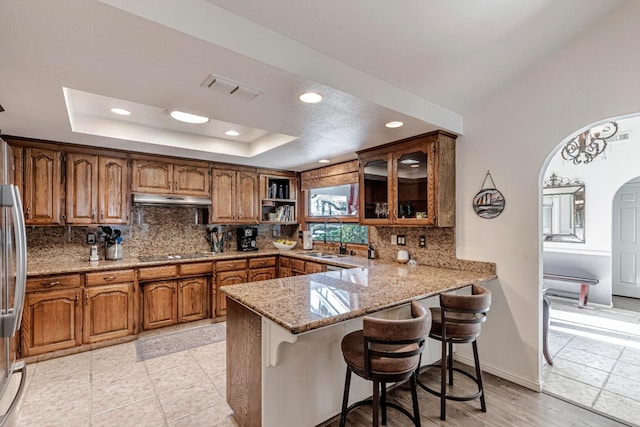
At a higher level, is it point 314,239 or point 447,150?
point 447,150

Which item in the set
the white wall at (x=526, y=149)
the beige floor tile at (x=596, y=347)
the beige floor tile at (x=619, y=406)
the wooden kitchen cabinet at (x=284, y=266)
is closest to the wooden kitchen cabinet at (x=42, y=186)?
the wooden kitchen cabinet at (x=284, y=266)

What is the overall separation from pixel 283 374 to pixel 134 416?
4.11 feet

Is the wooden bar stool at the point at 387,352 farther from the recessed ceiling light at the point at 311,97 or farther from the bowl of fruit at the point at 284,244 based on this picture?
the bowl of fruit at the point at 284,244

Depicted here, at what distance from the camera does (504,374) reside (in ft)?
8.64

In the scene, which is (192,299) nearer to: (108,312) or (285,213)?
(108,312)

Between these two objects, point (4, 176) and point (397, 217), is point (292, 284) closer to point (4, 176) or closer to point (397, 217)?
point (397, 217)

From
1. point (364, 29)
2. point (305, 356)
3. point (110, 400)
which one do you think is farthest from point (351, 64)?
point (110, 400)

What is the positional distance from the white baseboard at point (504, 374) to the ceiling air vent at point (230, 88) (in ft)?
9.91

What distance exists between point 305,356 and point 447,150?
2.29 m

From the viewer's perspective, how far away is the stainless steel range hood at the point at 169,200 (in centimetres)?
370

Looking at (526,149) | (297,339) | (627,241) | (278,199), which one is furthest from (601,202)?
(297,339)

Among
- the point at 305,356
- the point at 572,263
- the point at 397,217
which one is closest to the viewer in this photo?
the point at 305,356

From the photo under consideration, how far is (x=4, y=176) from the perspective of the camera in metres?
1.47

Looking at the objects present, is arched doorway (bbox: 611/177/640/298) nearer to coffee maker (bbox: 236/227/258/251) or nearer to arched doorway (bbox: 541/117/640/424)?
arched doorway (bbox: 541/117/640/424)
